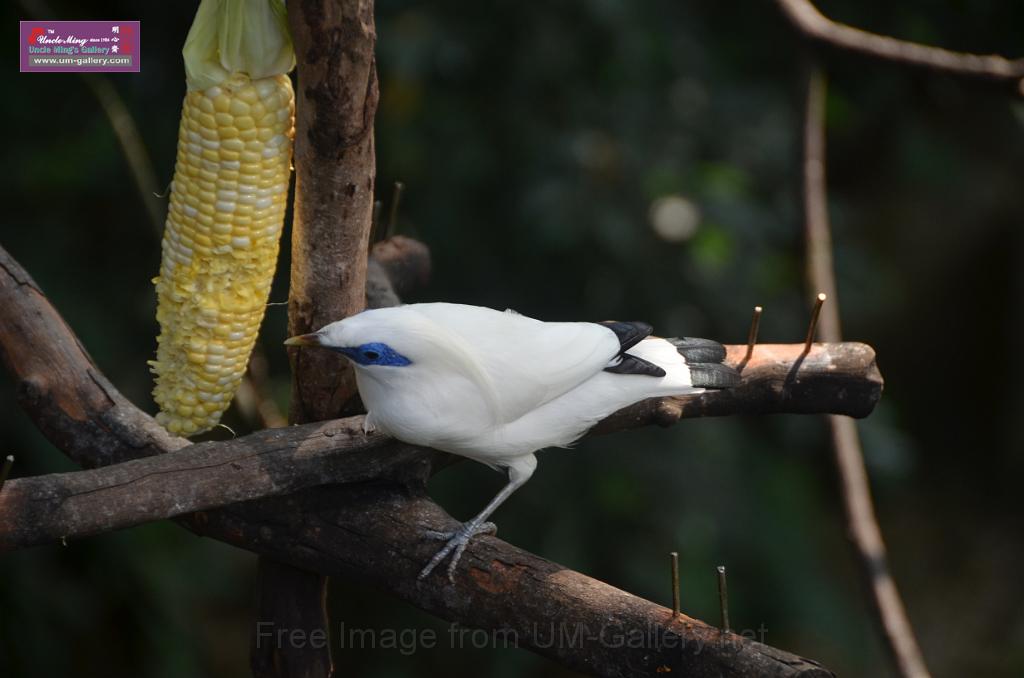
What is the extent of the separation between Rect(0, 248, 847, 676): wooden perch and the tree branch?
873mm

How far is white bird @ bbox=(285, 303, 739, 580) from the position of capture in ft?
4.95

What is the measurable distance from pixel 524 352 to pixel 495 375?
65mm

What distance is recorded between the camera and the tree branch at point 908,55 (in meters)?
1.52

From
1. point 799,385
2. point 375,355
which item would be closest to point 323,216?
A: point 375,355

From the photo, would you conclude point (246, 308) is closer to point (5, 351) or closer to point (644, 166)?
point (5, 351)

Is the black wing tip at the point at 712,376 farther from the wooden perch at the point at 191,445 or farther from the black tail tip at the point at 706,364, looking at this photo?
the wooden perch at the point at 191,445

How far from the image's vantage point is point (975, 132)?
4.07 metres

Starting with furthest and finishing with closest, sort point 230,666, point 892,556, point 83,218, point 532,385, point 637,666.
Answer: point 892,556
point 230,666
point 83,218
point 532,385
point 637,666

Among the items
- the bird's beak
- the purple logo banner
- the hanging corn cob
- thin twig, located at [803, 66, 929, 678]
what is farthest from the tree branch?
the purple logo banner

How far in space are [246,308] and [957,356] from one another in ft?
13.3

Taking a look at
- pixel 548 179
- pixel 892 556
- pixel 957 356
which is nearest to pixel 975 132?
pixel 957 356

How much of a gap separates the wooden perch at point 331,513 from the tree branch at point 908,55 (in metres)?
0.87

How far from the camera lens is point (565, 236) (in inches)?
103

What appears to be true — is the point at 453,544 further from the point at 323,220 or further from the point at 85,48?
the point at 85,48
